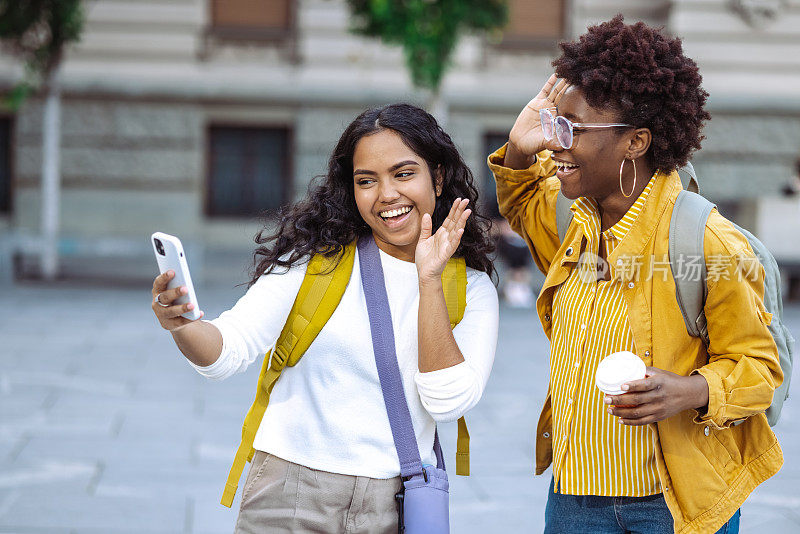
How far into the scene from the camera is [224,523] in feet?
14.3

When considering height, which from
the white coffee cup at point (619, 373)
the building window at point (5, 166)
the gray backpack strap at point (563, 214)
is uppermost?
the gray backpack strap at point (563, 214)

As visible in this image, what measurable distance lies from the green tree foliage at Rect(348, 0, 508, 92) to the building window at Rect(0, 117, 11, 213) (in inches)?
306

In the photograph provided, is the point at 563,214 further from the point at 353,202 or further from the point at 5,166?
A: the point at 5,166

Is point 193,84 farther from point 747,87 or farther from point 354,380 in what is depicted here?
point 354,380

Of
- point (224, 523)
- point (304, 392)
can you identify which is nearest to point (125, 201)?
point (224, 523)

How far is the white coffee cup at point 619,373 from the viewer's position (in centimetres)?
204

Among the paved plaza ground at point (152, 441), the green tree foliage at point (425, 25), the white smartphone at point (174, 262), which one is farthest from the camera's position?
the green tree foliage at point (425, 25)

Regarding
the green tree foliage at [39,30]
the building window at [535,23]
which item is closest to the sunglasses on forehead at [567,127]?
the green tree foliage at [39,30]

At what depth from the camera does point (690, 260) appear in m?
2.15

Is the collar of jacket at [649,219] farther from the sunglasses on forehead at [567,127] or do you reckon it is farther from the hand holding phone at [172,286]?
the hand holding phone at [172,286]

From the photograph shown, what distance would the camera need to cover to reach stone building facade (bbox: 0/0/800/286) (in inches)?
615

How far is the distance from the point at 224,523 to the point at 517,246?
7.85 metres

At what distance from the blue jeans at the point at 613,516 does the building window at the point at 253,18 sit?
47.6ft

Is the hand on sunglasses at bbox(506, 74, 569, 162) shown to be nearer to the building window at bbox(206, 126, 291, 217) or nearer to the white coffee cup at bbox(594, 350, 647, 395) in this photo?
the white coffee cup at bbox(594, 350, 647, 395)
